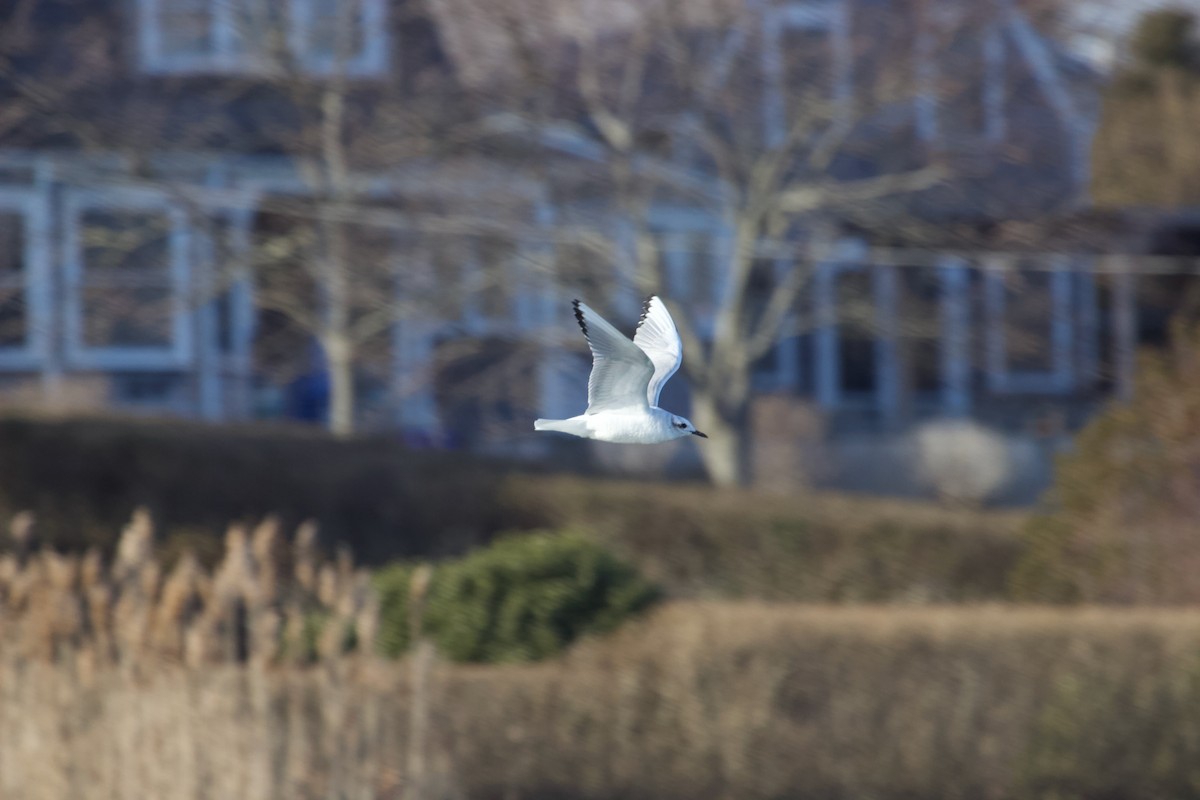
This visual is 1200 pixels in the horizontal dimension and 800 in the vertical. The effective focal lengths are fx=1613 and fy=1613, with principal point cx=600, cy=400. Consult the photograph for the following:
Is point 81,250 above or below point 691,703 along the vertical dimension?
above

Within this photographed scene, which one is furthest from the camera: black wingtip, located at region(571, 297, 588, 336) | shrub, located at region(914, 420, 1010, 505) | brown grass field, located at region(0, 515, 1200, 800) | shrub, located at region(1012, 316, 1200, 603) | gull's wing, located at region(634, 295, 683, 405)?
shrub, located at region(914, 420, 1010, 505)

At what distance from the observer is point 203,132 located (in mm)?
11469

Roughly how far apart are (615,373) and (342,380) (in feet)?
27.3

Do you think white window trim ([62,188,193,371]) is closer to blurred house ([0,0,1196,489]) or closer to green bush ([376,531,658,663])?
blurred house ([0,0,1196,489])

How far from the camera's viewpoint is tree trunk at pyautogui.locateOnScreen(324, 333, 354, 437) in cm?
1102

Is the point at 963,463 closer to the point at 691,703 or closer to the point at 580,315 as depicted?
the point at 691,703

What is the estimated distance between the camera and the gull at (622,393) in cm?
279

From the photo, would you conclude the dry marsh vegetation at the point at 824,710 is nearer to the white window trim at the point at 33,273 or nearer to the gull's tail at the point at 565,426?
the gull's tail at the point at 565,426

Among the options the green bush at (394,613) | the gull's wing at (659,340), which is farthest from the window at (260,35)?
the gull's wing at (659,340)

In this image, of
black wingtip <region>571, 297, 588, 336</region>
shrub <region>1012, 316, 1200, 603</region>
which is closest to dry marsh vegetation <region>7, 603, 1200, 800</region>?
shrub <region>1012, 316, 1200, 603</region>

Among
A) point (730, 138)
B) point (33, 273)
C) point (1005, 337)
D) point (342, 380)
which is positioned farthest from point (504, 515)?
point (33, 273)

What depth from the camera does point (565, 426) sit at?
2.78 meters

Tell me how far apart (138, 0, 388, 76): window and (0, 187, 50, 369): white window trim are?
1495mm

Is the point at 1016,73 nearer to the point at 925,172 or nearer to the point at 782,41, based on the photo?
the point at 925,172
